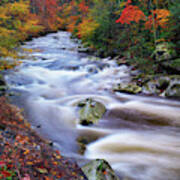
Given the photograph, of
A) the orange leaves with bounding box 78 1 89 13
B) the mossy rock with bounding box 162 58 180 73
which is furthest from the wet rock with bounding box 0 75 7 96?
the orange leaves with bounding box 78 1 89 13

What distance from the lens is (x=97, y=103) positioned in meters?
6.51

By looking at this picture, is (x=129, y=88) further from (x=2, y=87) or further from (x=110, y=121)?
(x=2, y=87)

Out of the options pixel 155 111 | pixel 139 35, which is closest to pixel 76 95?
pixel 155 111

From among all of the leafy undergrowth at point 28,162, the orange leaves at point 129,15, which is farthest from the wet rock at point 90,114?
the orange leaves at point 129,15

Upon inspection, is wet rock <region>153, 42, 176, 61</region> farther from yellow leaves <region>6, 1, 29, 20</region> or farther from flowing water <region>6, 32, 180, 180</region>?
yellow leaves <region>6, 1, 29, 20</region>

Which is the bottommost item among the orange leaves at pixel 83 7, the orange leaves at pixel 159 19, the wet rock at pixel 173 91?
the wet rock at pixel 173 91

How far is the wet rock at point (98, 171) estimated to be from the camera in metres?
3.06

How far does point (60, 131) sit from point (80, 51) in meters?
12.9

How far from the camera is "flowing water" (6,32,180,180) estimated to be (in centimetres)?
400

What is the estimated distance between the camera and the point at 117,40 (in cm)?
1374

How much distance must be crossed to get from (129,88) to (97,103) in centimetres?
269

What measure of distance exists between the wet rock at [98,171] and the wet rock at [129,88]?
555 cm

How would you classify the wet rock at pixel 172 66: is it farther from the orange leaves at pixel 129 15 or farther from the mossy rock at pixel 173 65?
the orange leaves at pixel 129 15

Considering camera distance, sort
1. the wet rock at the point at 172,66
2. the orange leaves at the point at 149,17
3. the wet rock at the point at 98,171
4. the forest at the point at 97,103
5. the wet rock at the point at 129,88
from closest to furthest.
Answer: the wet rock at the point at 98,171, the forest at the point at 97,103, the wet rock at the point at 129,88, the wet rock at the point at 172,66, the orange leaves at the point at 149,17
